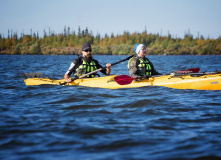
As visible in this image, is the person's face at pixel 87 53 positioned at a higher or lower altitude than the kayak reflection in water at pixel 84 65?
higher

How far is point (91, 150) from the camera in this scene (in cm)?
358

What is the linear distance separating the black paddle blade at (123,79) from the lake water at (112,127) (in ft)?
3.65

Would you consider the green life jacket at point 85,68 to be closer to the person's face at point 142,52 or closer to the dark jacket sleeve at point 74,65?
the dark jacket sleeve at point 74,65

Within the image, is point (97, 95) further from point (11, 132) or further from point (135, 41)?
point (135, 41)

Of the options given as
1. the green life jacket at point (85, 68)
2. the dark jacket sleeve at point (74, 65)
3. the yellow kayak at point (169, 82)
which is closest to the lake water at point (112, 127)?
the yellow kayak at point (169, 82)

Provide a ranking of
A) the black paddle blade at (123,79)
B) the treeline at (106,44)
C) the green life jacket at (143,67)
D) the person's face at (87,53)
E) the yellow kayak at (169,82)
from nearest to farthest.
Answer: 1. the yellow kayak at (169,82)
2. the black paddle blade at (123,79)
3. the green life jacket at (143,67)
4. the person's face at (87,53)
5. the treeline at (106,44)

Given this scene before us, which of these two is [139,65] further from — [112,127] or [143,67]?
[112,127]

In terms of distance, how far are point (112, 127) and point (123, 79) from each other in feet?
13.9

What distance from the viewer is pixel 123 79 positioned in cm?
870

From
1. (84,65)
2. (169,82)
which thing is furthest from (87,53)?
(169,82)

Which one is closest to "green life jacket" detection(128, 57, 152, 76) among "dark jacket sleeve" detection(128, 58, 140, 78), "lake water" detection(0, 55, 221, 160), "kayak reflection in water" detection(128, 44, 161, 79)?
"kayak reflection in water" detection(128, 44, 161, 79)

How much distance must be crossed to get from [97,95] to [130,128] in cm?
330

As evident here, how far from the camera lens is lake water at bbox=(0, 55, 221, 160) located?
352 centimetres

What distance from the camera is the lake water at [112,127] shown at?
352cm
